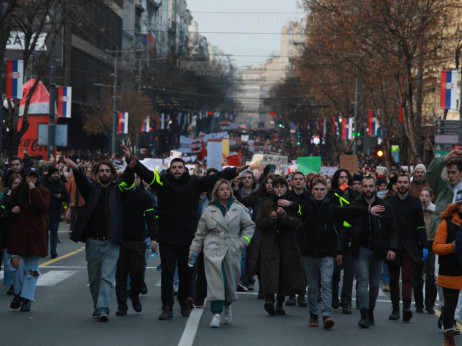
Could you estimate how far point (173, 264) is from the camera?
11.3 m

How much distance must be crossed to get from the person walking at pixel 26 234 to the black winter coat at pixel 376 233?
12.0ft

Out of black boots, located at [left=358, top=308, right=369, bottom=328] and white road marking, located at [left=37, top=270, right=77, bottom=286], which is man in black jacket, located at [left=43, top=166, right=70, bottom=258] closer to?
white road marking, located at [left=37, top=270, right=77, bottom=286]

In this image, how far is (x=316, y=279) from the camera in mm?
11117

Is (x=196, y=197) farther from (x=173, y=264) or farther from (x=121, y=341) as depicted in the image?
(x=121, y=341)

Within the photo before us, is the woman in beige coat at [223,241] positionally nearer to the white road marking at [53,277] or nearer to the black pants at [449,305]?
the black pants at [449,305]

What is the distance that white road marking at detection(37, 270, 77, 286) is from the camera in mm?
14623

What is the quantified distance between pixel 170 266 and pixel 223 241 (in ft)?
2.51

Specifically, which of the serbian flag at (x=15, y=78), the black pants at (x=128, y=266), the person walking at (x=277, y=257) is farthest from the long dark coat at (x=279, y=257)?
the serbian flag at (x=15, y=78)

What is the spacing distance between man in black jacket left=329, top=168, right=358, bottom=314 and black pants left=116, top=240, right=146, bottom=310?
2.30 m

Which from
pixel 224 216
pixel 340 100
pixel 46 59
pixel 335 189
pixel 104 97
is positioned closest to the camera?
pixel 224 216

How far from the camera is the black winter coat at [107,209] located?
35.9ft

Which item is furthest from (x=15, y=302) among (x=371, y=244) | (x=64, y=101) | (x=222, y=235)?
Result: (x=64, y=101)

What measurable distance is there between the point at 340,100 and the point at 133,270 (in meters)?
52.0

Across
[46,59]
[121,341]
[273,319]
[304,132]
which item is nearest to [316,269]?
[273,319]
